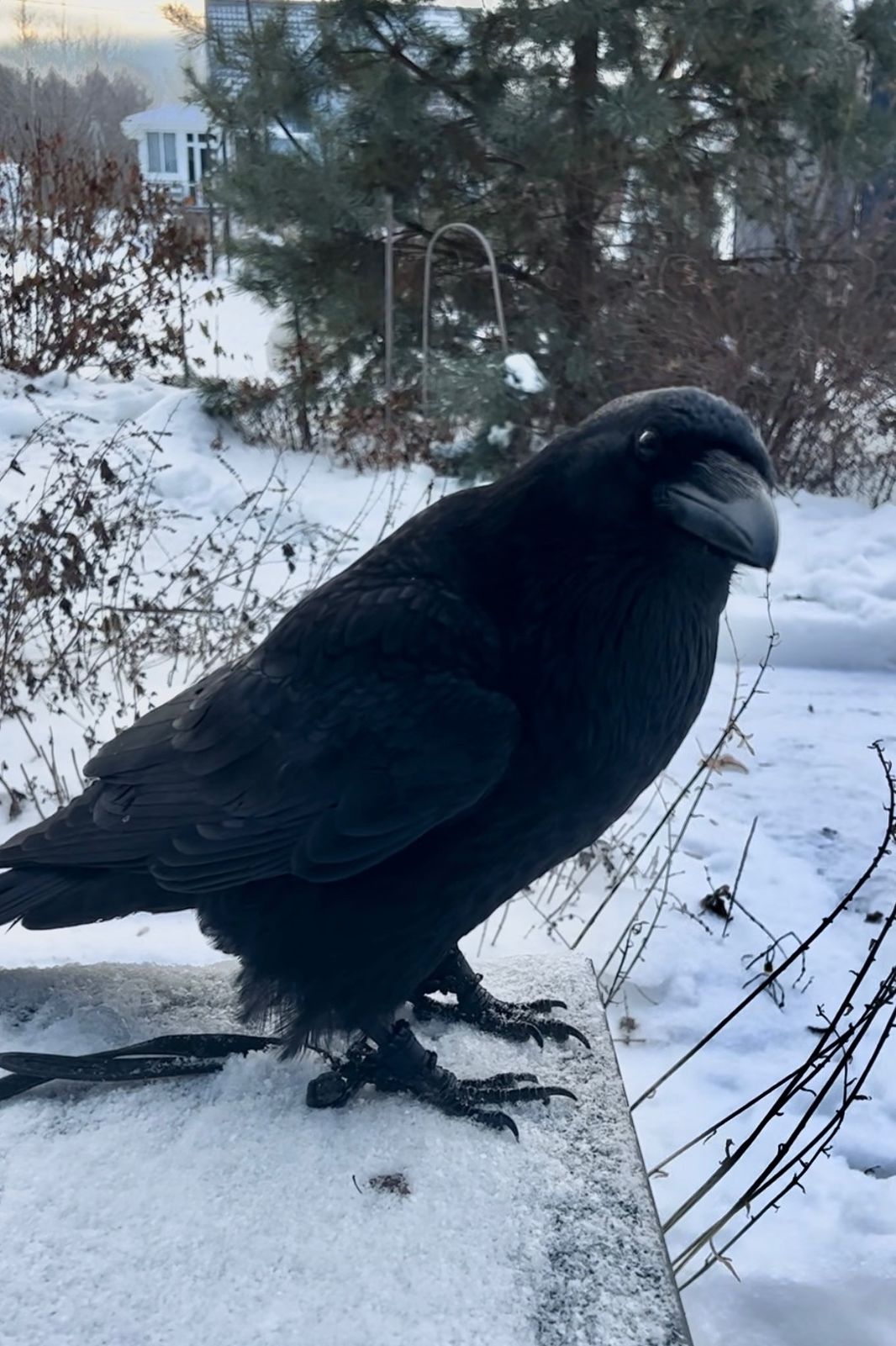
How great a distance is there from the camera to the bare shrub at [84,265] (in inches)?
319

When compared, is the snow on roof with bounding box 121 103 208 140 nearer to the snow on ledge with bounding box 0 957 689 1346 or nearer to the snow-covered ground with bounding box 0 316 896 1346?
the snow-covered ground with bounding box 0 316 896 1346

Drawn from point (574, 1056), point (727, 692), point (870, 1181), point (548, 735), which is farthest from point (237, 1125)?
point (727, 692)

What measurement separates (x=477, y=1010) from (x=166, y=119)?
11336 mm

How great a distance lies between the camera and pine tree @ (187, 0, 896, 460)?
20.6 feet

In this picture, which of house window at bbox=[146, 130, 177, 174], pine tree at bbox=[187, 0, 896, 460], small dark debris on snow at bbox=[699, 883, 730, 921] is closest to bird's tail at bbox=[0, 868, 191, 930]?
small dark debris on snow at bbox=[699, 883, 730, 921]

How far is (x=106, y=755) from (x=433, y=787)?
638 millimetres

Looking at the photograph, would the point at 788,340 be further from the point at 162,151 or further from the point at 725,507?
the point at 162,151

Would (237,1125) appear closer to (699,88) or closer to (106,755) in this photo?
(106,755)

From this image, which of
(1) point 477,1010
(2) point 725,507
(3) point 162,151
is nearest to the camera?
(2) point 725,507

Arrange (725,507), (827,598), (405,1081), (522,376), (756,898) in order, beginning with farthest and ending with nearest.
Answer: (522,376), (827,598), (756,898), (405,1081), (725,507)

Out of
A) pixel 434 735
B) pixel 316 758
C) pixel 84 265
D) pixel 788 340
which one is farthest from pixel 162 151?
pixel 434 735

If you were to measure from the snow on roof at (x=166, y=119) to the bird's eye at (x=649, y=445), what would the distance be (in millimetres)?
7248

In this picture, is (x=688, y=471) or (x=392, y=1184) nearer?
(x=688, y=471)

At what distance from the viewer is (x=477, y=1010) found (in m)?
2.08
